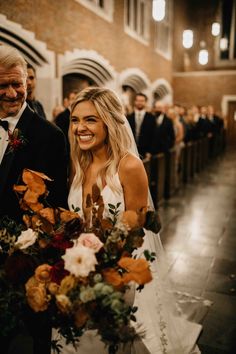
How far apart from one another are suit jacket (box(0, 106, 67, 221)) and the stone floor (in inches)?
59.4

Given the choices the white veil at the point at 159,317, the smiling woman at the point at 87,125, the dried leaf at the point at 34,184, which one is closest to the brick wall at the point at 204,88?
the white veil at the point at 159,317

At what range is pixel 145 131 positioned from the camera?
21.1ft

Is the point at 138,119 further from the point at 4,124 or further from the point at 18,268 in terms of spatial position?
the point at 18,268

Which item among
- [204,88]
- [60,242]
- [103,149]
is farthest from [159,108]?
[204,88]

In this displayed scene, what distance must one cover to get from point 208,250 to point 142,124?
2677 millimetres

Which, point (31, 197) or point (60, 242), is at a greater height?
point (31, 197)

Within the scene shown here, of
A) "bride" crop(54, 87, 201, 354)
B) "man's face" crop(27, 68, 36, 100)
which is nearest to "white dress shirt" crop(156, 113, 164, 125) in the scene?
"man's face" crop(27, 68, 36, 100)

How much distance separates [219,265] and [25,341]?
91.5 inches

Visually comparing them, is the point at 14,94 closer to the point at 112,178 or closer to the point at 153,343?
the point at 112,178

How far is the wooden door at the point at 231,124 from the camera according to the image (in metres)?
18.1

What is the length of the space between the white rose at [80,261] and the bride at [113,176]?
0.65m

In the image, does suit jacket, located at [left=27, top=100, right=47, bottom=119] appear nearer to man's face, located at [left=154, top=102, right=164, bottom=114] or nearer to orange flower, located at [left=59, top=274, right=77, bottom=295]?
orange flower, located at [left=59, top=274, right=77, bottom=295]

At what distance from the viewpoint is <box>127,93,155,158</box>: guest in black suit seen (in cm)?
638

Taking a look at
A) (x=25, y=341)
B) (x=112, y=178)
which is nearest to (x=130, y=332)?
(x=112, y=178)
